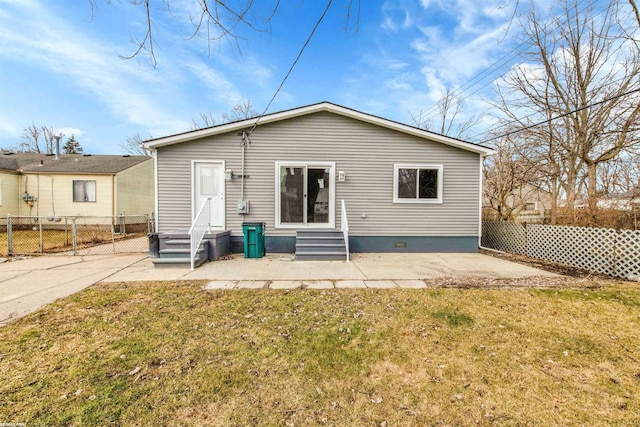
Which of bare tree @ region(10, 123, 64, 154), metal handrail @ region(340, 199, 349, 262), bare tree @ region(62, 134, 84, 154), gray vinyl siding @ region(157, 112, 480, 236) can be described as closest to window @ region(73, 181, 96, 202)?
gray vinyl siding @ region(157, 112, 480, 236)

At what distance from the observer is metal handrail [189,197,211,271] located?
19.3ft

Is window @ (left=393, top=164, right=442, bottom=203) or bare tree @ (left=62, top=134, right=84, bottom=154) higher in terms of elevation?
bare tree @ (left=62, top=134, right=84, bottom=154)

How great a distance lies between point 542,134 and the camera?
11250 millimetres

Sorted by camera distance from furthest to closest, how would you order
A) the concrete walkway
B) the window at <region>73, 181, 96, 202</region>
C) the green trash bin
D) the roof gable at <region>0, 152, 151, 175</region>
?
1. the window at <region>73, 181, 96, 202</region>
2. the roof gable at <region>0, 152, 151, 175</region>
3. the green trash bin
4. the concrete walkway

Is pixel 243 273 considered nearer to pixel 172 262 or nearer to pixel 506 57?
pixel 172 262

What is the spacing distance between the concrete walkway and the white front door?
133cm

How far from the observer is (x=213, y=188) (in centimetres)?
777

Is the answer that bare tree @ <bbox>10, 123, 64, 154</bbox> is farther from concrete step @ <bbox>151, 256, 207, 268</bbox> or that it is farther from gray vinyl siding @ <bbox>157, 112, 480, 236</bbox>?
concrete step @ <bbox>151, 256, 207, 268</bbox>

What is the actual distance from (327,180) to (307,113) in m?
2.05

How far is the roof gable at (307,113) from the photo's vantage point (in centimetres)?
738

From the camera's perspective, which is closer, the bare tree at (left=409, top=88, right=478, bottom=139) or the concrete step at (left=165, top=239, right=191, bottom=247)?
the concrete step at (left=165, top=239, right=191, bottom=247)

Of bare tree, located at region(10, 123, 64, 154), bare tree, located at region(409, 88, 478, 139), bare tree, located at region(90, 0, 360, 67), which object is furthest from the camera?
bare tree, located at region(10, 123, 64, 154)

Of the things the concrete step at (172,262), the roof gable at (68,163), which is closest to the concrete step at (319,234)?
the concrete step at (172,262)

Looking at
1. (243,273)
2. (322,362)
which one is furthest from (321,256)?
(322,362)
